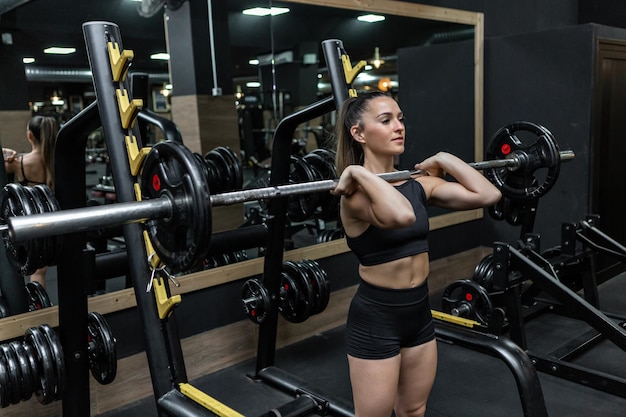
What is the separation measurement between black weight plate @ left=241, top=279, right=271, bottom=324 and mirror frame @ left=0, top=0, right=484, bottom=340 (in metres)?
0.28

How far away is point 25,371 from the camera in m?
1.81

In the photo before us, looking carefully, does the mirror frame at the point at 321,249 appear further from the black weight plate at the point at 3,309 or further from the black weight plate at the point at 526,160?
the black weight plate at the point at 526,160

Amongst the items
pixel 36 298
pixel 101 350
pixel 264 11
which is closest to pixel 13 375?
pixel 101 350

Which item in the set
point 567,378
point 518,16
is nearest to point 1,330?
point 567,378

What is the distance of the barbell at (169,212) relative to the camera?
1.08 meters

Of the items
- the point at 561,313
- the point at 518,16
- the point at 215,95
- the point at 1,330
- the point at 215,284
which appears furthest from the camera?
the point at 518,16

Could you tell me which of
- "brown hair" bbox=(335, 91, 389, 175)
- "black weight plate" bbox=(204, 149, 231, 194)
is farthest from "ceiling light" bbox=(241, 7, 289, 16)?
"brown hair" bbox=(335, 91, 389, 175)

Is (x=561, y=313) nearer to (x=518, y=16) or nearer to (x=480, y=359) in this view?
(x=480, y=359)

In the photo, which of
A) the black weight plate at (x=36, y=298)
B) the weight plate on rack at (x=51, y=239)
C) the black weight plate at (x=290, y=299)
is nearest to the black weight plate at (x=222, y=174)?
the black weight plate at (x=290, y=299)

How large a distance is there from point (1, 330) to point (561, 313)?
109 inches

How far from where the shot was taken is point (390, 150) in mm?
1502

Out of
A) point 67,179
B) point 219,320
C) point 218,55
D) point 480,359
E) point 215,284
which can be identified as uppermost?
point 218,55

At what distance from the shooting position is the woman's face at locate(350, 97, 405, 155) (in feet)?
4.88

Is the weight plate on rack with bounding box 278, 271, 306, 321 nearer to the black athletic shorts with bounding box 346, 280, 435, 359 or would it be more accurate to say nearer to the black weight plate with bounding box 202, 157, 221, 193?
the black weight plate with bounding box 202, 157, 221, 193
